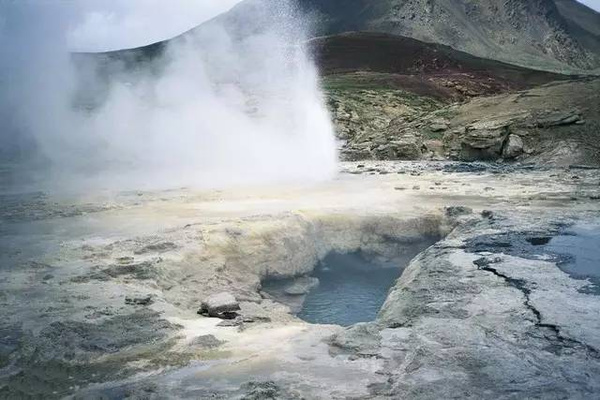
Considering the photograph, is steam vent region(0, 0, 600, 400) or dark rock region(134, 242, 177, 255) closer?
steam vent region(0, 0, 600, 400)

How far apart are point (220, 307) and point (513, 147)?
11.9 metres

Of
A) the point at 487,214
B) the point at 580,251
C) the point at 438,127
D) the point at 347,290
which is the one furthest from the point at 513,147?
the point at 580,251

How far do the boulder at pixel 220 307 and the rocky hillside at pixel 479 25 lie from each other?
42.7 metres

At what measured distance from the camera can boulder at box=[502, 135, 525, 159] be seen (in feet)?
47.2

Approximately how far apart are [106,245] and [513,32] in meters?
52.9

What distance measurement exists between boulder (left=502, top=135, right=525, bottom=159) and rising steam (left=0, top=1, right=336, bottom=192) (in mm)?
4301

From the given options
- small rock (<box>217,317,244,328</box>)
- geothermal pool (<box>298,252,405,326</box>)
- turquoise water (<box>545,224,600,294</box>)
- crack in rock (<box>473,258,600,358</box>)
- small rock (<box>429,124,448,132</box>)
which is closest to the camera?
crack in rock (<box>473,258,600,358</box>)

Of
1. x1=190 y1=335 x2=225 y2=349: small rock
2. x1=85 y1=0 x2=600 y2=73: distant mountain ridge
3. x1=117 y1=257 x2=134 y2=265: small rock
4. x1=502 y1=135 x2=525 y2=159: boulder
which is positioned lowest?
x1=190 y1=335 x2=225 y2=349: small rock

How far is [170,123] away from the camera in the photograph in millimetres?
14156

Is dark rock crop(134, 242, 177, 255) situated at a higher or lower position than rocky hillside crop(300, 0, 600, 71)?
lower

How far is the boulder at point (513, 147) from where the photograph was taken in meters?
14.4

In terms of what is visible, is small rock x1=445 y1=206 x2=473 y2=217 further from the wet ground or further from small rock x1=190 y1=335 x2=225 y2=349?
small rock x1=190 y1=335 x2=225 y2=349

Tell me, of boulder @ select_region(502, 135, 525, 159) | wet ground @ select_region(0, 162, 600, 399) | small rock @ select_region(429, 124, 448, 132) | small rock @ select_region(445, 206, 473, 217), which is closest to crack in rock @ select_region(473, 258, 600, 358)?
wet ground @ select_region(0, 162, 600, 399)

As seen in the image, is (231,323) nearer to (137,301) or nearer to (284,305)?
(137,301)
